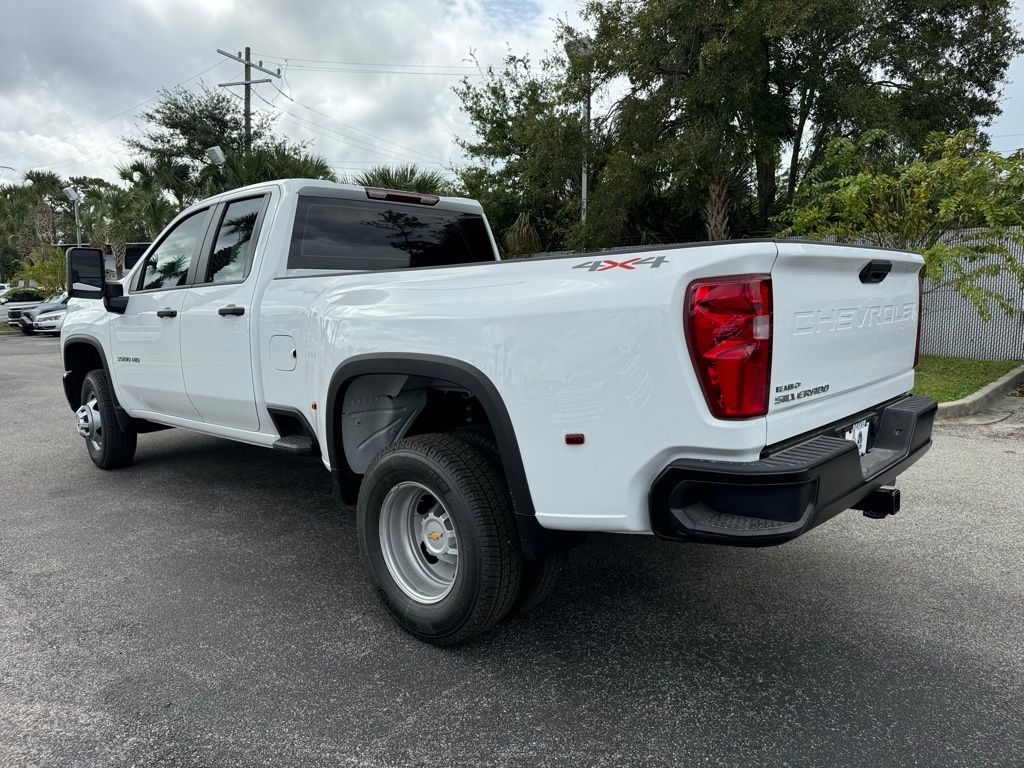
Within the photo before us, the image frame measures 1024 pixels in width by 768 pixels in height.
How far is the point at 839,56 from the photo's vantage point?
49.2 feet

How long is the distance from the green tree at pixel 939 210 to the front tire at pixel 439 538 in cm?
772

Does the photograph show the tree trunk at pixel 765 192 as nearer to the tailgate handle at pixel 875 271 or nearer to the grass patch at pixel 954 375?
the grass patch at pixel 954 375

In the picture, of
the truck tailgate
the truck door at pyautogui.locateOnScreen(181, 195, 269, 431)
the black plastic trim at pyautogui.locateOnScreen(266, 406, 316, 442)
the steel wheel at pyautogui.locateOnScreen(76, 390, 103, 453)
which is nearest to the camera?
the truck tailgate

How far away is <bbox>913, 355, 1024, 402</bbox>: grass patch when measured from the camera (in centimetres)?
859

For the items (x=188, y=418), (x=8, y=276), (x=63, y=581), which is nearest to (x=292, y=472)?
(x=188, y=418)

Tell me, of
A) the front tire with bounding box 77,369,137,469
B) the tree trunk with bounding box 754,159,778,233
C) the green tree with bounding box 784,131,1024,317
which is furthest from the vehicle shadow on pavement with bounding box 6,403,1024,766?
the tree trunk with bounding box 754,159,778,233

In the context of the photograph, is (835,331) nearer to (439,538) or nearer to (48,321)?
(439,538)

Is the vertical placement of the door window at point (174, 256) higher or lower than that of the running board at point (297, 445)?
higher

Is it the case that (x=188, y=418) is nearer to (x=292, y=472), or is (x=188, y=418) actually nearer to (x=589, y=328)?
(x=292, y=472)

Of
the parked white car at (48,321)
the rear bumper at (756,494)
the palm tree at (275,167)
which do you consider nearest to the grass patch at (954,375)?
the rear bumper at (756,494)

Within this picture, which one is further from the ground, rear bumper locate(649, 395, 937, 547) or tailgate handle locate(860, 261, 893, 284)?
tailgate handle locate(860, 261, 893, 284)

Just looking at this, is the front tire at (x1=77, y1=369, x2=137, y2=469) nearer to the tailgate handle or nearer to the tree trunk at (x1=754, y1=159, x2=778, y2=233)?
the tailgate handle

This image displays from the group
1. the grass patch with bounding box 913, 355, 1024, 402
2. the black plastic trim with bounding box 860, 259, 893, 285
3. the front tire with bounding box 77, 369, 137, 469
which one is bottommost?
the grass patch with bounding box 913, 355, 1024, 402

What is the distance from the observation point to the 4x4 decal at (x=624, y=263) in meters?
2.31
